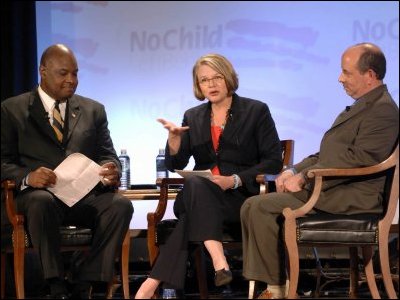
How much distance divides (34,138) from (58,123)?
0.18 meters

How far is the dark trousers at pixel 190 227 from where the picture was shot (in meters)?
3.84

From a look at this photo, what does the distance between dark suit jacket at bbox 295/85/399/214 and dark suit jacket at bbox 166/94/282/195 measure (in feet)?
1.23

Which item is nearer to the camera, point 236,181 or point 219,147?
point 236,181

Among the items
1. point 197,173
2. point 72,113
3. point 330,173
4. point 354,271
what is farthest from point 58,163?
point 354,271

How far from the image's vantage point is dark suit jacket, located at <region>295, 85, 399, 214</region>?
3.82 metres

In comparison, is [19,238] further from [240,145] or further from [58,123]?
[240,145]

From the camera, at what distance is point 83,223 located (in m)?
4.18

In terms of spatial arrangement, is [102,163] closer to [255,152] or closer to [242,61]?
[255,152]

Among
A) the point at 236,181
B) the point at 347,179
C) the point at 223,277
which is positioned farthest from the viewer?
the point at 236,181

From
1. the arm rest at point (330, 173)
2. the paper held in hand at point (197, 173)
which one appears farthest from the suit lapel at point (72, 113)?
the arm rest at point (330, 173)

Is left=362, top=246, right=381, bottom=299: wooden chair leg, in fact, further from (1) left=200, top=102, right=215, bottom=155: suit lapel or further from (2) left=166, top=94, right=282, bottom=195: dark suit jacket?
(1) left=200, top=102, right=215, bottom=155: suit lapel

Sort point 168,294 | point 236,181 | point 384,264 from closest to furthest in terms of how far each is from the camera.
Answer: point 384,264 → point 236,181 → point 168,294

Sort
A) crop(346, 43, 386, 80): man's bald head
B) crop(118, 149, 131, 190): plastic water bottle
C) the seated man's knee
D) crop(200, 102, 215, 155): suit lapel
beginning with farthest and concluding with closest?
crop(118, 149, 131, 190): plastic water bottle
crop(200, 102, 215, 155): suit lapel
crop(346, 43, 386, 80): man's bald head
the seated man's knee

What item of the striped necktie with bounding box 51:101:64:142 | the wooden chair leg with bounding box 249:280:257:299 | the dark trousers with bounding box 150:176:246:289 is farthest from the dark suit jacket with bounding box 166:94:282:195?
the striped necktie with bounding box 51:101:64:142
